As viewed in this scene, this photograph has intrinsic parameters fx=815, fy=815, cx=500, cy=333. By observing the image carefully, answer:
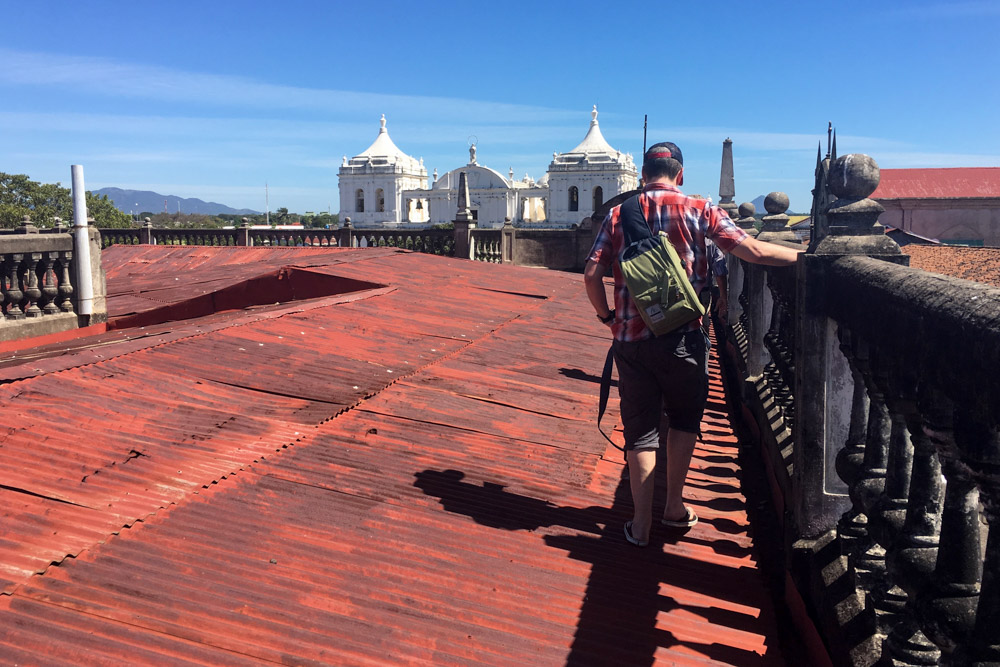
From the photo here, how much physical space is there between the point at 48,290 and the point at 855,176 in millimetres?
A: 7355

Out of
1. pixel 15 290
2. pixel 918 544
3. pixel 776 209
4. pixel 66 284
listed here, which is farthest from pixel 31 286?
pixel 918 544

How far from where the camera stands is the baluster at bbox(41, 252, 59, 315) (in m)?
7.68

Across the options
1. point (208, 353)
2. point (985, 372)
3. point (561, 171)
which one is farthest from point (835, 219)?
point (561, 171)

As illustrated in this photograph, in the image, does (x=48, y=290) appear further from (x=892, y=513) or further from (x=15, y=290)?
(x=892, y=513)

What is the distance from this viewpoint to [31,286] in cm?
746

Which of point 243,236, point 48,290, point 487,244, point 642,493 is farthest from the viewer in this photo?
point 243,236

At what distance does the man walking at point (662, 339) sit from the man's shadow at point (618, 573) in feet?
0.53

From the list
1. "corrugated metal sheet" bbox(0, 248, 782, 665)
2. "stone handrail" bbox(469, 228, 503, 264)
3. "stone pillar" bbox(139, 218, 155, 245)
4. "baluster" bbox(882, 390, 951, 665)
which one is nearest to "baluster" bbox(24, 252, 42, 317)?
"corrugated metal sheet" bbox(0, 248, 782, 665)

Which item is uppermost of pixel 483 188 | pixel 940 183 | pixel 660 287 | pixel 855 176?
pixel 483 188

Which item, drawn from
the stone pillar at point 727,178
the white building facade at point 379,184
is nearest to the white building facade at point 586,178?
the white building facade at point 379,184

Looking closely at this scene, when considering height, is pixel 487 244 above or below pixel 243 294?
above

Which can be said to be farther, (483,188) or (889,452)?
(483,188)

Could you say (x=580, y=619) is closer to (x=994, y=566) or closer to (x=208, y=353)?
(x=994, y=566)

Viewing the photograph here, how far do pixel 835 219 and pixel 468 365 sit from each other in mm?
3279
